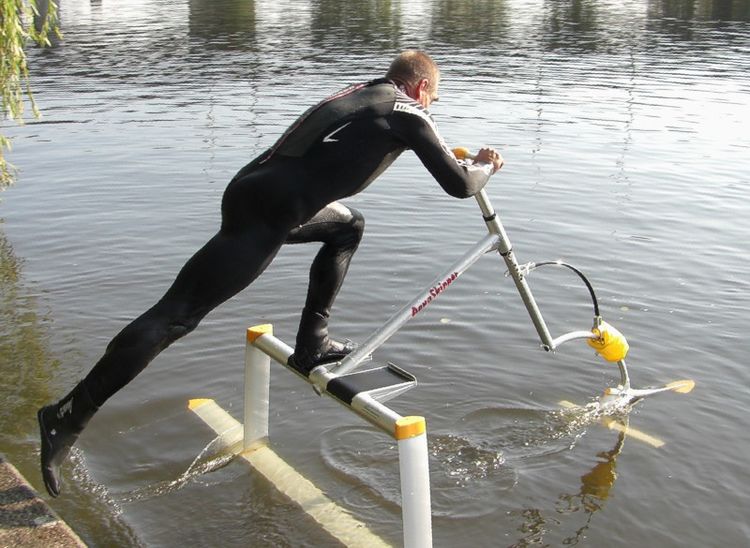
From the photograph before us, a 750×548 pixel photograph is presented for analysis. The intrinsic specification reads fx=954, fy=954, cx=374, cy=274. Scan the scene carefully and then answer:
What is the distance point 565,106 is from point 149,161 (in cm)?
912

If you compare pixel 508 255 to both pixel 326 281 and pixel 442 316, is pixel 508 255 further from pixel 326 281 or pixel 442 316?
pixel 442 316

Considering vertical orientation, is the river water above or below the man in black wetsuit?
below

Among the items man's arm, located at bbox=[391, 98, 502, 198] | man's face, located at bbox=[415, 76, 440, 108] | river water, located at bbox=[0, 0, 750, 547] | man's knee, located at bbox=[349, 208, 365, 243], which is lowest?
river water, located at bbox=[0, 0, 750, 547]

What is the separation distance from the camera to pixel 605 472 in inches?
231

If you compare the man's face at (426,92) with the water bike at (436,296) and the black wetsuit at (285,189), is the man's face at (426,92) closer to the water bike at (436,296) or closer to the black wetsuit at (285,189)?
the black wetsuit at (285,189)

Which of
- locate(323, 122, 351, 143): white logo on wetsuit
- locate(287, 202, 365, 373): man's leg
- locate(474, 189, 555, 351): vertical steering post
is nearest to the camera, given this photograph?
locate(323, 122, 351, 143): white logo on wetsuit

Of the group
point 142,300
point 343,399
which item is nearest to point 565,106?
point 142,300

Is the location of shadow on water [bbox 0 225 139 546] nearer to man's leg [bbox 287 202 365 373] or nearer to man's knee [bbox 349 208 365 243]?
man's leg [bbox 287 202 365 373]

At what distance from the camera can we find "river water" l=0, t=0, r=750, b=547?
546 cm

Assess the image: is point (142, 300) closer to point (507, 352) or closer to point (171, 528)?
point (507, 352)

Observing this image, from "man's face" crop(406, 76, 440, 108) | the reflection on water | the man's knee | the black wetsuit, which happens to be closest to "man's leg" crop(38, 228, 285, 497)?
the black wetsuit

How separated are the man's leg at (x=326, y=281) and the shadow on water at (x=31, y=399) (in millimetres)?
1341

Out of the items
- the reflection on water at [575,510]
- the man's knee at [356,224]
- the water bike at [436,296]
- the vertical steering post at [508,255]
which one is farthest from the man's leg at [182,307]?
the reflection on water at [575,510]

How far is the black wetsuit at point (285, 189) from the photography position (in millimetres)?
4367
